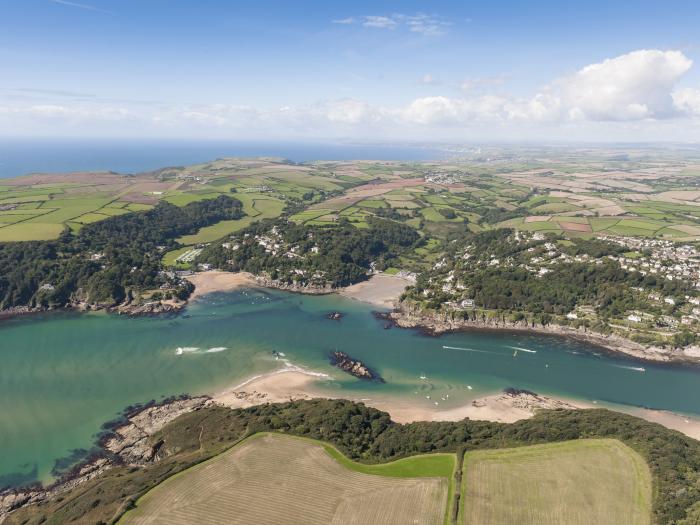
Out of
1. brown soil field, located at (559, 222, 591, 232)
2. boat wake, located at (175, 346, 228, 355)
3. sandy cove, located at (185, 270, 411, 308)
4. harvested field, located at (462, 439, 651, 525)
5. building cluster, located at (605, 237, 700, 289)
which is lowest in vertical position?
boat wake, located at (175, 346, 228, 355)

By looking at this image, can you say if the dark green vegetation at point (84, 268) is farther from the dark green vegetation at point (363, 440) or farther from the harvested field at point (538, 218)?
the harvested field at point (538, 218)

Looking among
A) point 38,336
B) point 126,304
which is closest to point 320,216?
point 126,304

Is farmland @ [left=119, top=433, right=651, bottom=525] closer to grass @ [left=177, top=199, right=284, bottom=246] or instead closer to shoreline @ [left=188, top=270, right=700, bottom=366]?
shoreline @ [left=188, top=270, right=700, bottom=366]

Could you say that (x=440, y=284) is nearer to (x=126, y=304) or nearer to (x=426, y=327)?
(x=426, y=327)

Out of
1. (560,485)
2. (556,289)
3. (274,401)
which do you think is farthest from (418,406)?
(556,289)

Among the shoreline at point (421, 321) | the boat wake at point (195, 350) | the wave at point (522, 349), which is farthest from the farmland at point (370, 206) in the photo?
the wave at point (522, 349)

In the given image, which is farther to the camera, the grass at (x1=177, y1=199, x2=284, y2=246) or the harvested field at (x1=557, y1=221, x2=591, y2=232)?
the grass at (x1=177, y1=199, x2=284, y2=246)

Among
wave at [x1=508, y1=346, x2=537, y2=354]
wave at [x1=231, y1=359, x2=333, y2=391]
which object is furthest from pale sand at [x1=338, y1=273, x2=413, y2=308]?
wave at [x1=231, y1=359, x2=333, y2=391]

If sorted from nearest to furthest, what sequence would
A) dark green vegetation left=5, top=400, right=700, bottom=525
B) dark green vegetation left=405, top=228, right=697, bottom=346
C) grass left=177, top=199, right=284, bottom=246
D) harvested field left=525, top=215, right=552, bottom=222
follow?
dark green vegetation left=5, top=400, right=700, bottom=525 → dark green vegetation left=405, top=228, right=697, bottom=346 → grass left=177, top=199, right=284, bottom=246 → harvested field left=525, top=215, right=552, bottom=222
